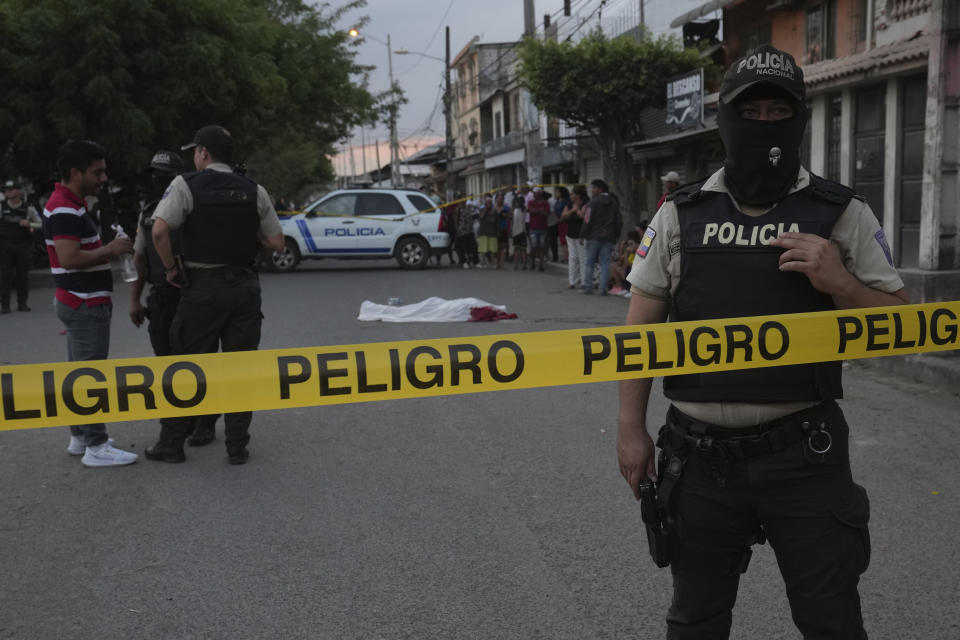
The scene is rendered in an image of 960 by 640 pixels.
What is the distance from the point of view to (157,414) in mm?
2482

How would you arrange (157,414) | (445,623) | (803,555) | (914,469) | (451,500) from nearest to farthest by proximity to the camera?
(803,555), (157,414), (445,623), (451,500), (914,469)

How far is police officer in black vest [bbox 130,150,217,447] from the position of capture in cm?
558

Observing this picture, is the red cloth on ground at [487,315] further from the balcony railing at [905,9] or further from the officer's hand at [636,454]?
the officer's hand at [636,454]

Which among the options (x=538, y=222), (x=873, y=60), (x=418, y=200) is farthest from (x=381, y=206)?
(x=873, y=60)

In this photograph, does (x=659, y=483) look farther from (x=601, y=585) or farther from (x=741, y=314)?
(x=601, y=585)

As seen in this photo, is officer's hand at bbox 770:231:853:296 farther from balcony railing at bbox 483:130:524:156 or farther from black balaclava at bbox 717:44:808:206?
balcony railing at bbox 483:130:524:156

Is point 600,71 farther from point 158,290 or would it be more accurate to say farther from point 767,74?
point 767,74

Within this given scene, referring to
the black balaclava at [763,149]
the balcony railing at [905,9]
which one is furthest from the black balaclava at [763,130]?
the balcony railing at [905,9]

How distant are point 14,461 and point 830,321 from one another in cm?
496

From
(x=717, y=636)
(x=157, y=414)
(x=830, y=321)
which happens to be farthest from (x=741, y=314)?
(x=157, y=414)

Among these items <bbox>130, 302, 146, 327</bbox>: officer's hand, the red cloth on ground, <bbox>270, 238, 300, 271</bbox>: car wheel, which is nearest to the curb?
the red cloth on ground

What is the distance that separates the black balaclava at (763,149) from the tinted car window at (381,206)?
17963mm

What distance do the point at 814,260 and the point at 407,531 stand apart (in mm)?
2582

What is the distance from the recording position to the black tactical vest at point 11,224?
496 inches
